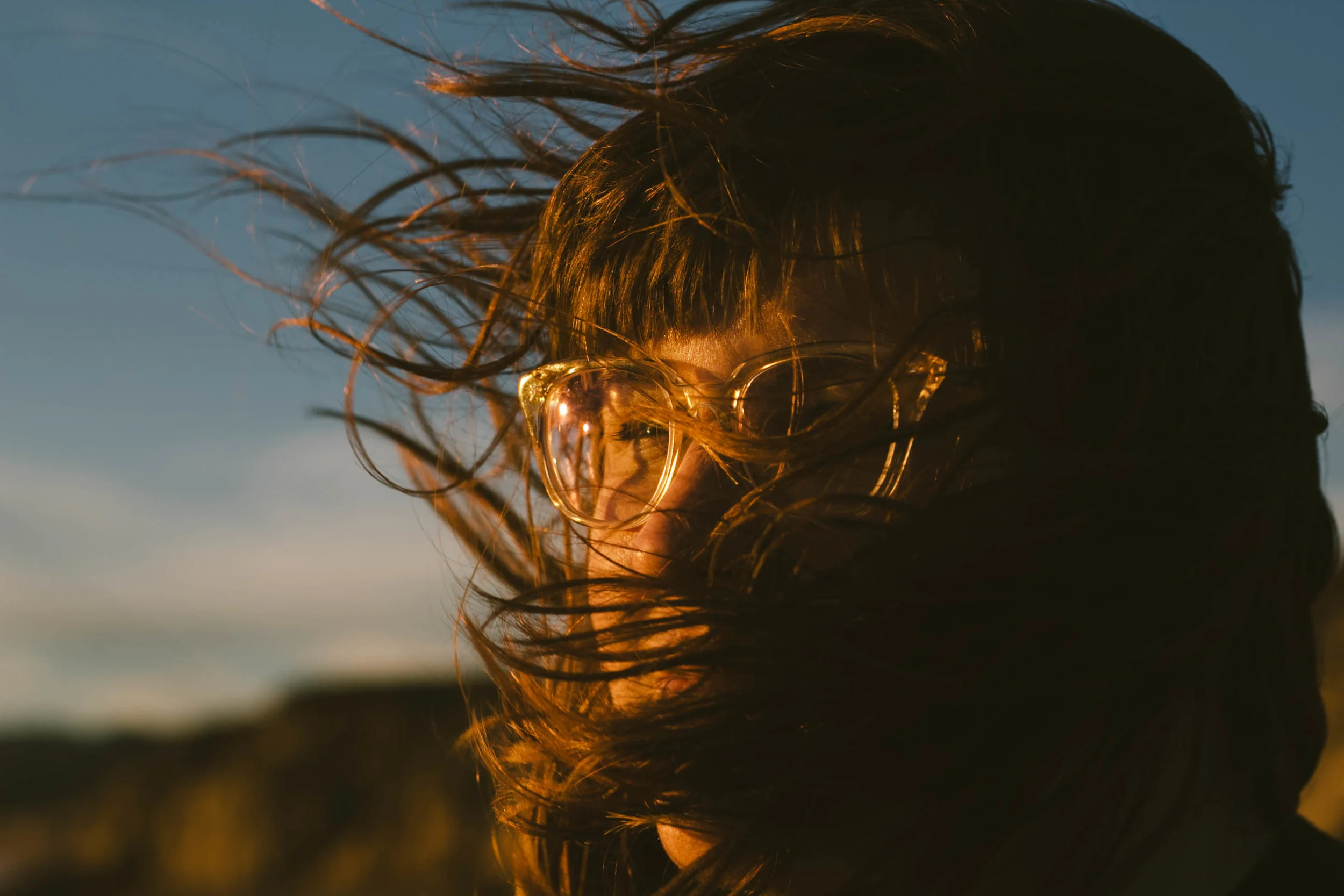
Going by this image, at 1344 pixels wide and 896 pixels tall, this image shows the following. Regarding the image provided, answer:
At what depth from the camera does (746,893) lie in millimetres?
1353

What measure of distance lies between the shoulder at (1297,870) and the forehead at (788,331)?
954 millimetres

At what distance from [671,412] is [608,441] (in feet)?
0.86

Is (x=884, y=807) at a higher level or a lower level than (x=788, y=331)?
lower

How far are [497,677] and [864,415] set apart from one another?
662 mm

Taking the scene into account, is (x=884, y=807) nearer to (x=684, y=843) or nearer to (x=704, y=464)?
(x=684, y=843)

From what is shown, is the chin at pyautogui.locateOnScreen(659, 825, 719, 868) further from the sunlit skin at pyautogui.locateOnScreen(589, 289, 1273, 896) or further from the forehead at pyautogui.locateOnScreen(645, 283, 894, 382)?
the forehead at pyautogui.locateOnScreen(645, 283, 894, 382)

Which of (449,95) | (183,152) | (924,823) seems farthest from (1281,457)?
(183,152)

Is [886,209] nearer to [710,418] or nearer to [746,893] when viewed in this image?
[710,418]

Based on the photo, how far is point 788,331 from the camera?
1.32 meters

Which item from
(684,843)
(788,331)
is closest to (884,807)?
(684,843)

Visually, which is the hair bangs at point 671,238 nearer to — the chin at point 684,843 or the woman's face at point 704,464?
the woman's face at point 704,464

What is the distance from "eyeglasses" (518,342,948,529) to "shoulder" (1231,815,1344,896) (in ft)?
2.67

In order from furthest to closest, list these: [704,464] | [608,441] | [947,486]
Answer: [608,441] → [704,464] → [947,486]

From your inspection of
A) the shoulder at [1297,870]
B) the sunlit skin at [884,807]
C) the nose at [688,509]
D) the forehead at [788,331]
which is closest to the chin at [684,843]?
the sunlit skin at [884,807]
